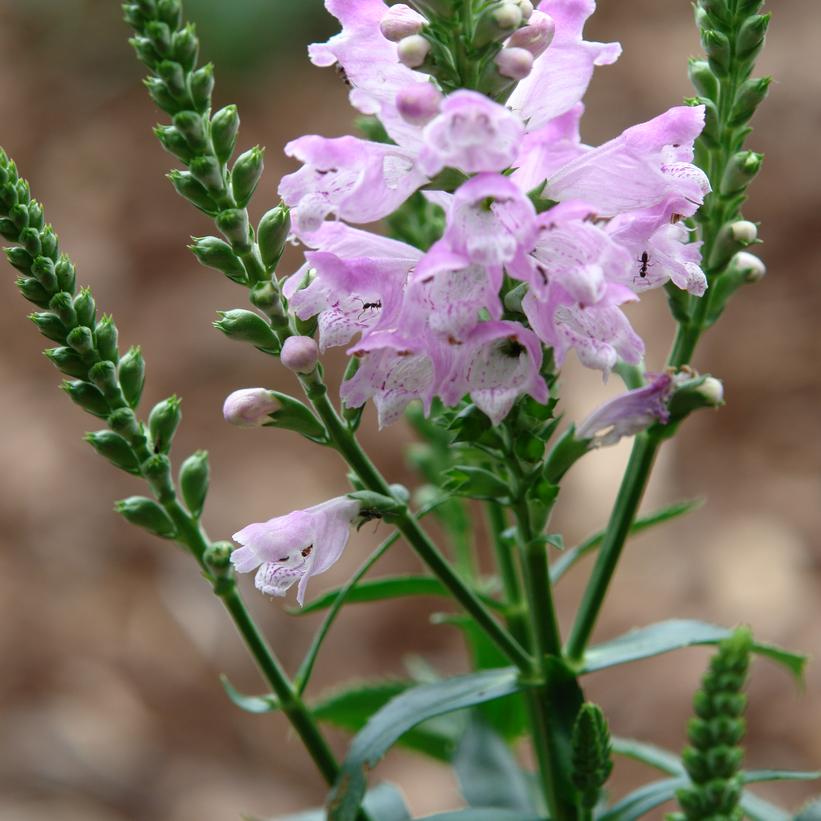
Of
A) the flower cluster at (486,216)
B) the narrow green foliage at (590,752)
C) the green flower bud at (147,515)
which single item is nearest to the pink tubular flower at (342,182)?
the flower cluster at (486,216)

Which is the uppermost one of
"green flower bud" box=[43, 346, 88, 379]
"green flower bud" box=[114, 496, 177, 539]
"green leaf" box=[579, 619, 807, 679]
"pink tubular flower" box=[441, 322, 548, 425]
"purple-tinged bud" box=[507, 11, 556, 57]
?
"purple-tinged bud" box=[507, 11, 556, 57]

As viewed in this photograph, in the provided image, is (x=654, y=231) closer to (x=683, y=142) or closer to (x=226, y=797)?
(x=683, y=142)

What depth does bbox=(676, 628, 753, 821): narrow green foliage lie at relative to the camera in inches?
28.8

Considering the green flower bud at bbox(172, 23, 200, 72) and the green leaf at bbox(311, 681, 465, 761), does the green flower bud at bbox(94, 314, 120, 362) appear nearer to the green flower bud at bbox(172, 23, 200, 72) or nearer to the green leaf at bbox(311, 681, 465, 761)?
the green flower bud at bbox(172, 23, 200, 72)

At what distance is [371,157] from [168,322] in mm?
2332

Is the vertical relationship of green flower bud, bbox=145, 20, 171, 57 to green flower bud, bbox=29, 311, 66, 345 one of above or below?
above

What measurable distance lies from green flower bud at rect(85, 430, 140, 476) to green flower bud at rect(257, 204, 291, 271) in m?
0.15

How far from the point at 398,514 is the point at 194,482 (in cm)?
14

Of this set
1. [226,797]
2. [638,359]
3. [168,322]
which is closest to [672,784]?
[638,359]

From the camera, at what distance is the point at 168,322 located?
2.85m

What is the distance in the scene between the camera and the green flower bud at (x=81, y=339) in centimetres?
64

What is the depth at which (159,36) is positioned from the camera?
0.61 meters

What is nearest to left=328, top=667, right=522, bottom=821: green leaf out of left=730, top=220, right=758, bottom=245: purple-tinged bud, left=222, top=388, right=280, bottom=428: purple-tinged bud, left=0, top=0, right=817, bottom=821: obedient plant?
left=0, top=0, right=817, bottom=821: obedient plant

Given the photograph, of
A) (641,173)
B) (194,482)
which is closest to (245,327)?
(194,482)
